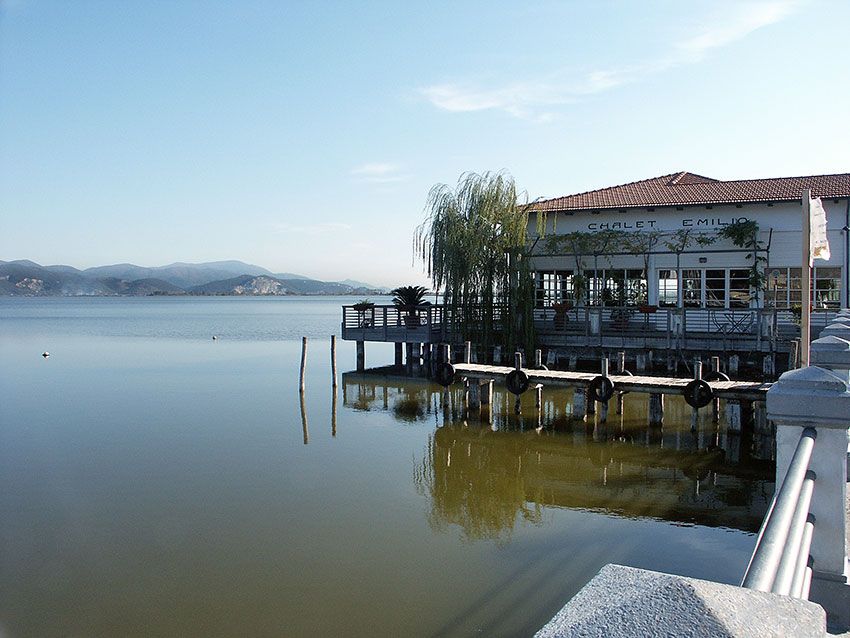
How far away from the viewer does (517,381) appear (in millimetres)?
16906

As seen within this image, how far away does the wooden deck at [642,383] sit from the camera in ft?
46.8

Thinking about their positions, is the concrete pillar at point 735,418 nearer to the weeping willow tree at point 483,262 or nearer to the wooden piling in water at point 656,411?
the wooden piling in water at point 656,411

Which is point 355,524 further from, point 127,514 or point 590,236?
point 590,236

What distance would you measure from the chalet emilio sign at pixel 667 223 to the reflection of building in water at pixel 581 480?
11903 millimetres

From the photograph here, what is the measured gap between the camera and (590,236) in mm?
25000

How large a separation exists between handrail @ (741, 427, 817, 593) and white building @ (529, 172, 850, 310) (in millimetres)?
21846

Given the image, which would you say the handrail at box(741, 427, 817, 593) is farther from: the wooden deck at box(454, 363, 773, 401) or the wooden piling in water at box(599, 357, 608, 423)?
the wooden piling in water at box(599, 357, 608, 423)

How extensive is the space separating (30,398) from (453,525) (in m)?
17.8

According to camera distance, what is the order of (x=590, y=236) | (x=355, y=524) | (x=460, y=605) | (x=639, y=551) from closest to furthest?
(x=460, y=605) → (x=639, y=551) → (x=355, y=524) → (x=590, y=236)

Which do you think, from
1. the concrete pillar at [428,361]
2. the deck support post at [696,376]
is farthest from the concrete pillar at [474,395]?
the concrete pillar at [428,361]

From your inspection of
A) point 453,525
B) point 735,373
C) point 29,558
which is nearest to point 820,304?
Answer: point 735,373

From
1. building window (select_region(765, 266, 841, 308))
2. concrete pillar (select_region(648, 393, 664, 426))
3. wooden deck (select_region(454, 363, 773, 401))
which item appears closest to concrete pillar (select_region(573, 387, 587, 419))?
wooden deck (select_region(454, 363, 773, 401))

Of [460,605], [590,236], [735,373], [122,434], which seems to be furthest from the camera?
[590,236]

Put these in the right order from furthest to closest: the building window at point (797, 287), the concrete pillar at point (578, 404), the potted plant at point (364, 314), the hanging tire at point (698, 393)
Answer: the potted plant at point (364, 314) < the building window at point (797, 287) < the concrete pillar at point (578, 404) < the hanging tire at point (698, 393)
